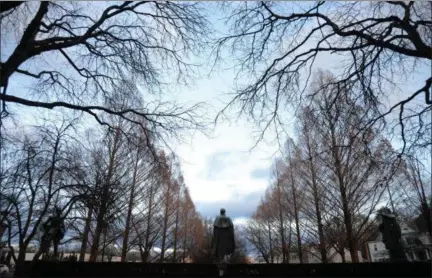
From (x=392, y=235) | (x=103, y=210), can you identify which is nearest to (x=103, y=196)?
(x=103, y=210)

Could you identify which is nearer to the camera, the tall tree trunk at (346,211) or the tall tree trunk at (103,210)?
the tall tree trunk at (103,210)

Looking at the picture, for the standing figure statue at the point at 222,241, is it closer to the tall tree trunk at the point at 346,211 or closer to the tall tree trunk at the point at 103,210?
the tall tree trunk at the point at 103,210

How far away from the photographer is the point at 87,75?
26.4ft

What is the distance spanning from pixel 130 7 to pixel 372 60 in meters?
5.17

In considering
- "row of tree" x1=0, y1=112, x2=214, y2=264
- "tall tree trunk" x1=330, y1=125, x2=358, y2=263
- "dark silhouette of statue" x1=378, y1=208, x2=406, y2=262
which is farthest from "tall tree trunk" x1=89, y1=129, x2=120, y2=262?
"dark silhouette of statue" x1=378, y1=208, x2=406, y2=262

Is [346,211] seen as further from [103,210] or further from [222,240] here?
[103,210]

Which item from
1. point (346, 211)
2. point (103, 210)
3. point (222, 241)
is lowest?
point (222, 241)

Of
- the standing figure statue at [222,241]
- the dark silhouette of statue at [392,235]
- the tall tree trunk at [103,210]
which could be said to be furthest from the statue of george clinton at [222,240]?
the dark silhouette of statue at [392,235]

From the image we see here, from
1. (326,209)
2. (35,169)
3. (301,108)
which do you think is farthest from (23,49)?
(326,209)

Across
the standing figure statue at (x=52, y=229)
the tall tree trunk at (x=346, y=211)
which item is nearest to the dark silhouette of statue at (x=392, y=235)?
the tall tree trunk at (x=346, y=211)

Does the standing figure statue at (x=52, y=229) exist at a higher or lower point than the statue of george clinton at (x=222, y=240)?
higher

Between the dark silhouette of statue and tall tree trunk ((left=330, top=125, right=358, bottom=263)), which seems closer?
the dark silhouette of statue

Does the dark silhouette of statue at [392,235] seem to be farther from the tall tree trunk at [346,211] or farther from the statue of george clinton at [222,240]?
the statue of george clinton at [222,240]

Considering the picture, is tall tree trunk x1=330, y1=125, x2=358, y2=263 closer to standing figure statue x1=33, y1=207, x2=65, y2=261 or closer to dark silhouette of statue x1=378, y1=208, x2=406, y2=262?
dark silhouette of statue x1=378, y1=208, x2=406, y2=262
